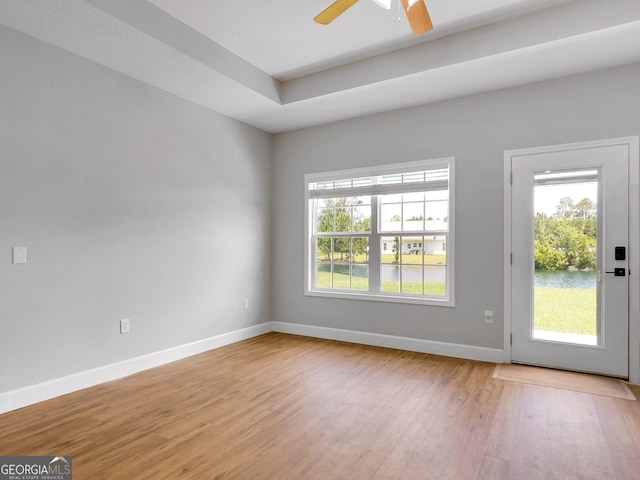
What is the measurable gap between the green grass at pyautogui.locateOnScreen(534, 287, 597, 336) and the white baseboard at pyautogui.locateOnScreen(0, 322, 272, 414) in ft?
11.1

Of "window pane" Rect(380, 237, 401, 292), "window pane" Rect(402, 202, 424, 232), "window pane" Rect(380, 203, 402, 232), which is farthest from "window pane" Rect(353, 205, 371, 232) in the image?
"window pane" Rect(402, 202, 424, 232)

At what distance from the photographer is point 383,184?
4.52m

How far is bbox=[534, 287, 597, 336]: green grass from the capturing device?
3398 millimetres

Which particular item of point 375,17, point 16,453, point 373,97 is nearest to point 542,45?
point 375,17

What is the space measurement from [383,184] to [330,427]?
9.55 feet

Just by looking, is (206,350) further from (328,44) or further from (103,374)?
(328,44)

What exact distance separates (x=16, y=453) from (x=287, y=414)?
1588mm

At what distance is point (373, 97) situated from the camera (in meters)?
3.98

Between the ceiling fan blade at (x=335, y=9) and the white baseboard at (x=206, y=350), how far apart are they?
10.8 feet

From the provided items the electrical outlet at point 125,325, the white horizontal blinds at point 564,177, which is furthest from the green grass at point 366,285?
the electrical outlet at point 125,325

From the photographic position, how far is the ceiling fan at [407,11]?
2.28m

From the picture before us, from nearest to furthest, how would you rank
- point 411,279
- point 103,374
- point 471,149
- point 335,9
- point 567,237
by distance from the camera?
point 335,9
point 103,374
point 567,237
point 471,149
point 411,279

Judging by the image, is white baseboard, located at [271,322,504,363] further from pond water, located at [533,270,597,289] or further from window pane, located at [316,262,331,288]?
pond water, located at [533,270,597,289]

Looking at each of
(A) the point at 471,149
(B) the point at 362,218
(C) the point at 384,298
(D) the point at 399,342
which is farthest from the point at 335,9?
(D) the point at 399,342
